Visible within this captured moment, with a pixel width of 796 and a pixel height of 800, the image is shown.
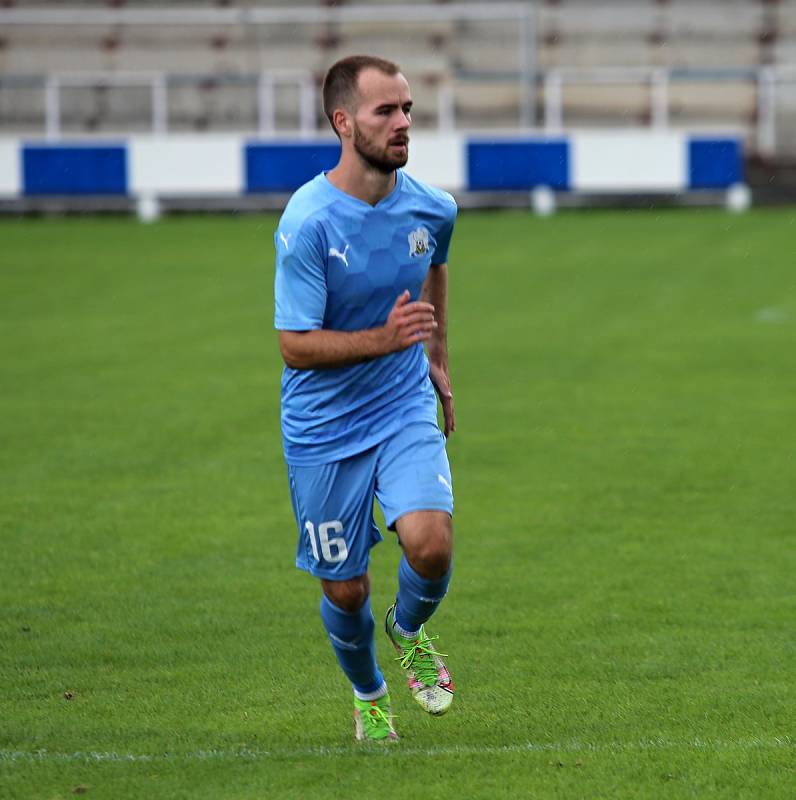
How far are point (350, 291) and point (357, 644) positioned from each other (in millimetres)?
1069

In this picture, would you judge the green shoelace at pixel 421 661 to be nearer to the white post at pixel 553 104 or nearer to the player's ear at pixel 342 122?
the player's ear at pixel 342 122

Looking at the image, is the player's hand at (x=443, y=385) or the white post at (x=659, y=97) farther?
the white post at (x=659, y=97)

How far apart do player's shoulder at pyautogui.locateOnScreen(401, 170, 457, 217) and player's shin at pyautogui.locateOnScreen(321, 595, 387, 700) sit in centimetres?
119

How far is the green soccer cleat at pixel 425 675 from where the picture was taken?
5.14m

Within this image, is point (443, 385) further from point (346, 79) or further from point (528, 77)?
point (528, 77)

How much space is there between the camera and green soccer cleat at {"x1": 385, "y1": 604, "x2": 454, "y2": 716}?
5.14 metres

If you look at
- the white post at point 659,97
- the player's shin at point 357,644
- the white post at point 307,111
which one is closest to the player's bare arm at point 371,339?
the player's shin at point 357,644

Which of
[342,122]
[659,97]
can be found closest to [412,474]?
[342,122]

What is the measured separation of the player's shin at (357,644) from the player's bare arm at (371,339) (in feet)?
2.61

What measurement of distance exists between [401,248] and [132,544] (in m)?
3.28

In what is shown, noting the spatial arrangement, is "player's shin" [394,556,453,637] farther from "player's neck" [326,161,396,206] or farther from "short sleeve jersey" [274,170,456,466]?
"player's neck" [326,161,396,206]

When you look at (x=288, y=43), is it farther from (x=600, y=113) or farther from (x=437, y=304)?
(x=437, y=304)

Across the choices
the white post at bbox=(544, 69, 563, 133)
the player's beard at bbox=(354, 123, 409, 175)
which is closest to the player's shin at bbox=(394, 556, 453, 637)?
the player's beard at bbox=(354, 123, 409, 175)

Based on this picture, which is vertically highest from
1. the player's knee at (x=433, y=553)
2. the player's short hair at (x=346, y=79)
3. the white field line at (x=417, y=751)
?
the player's short hair at (x=346, y=79)
